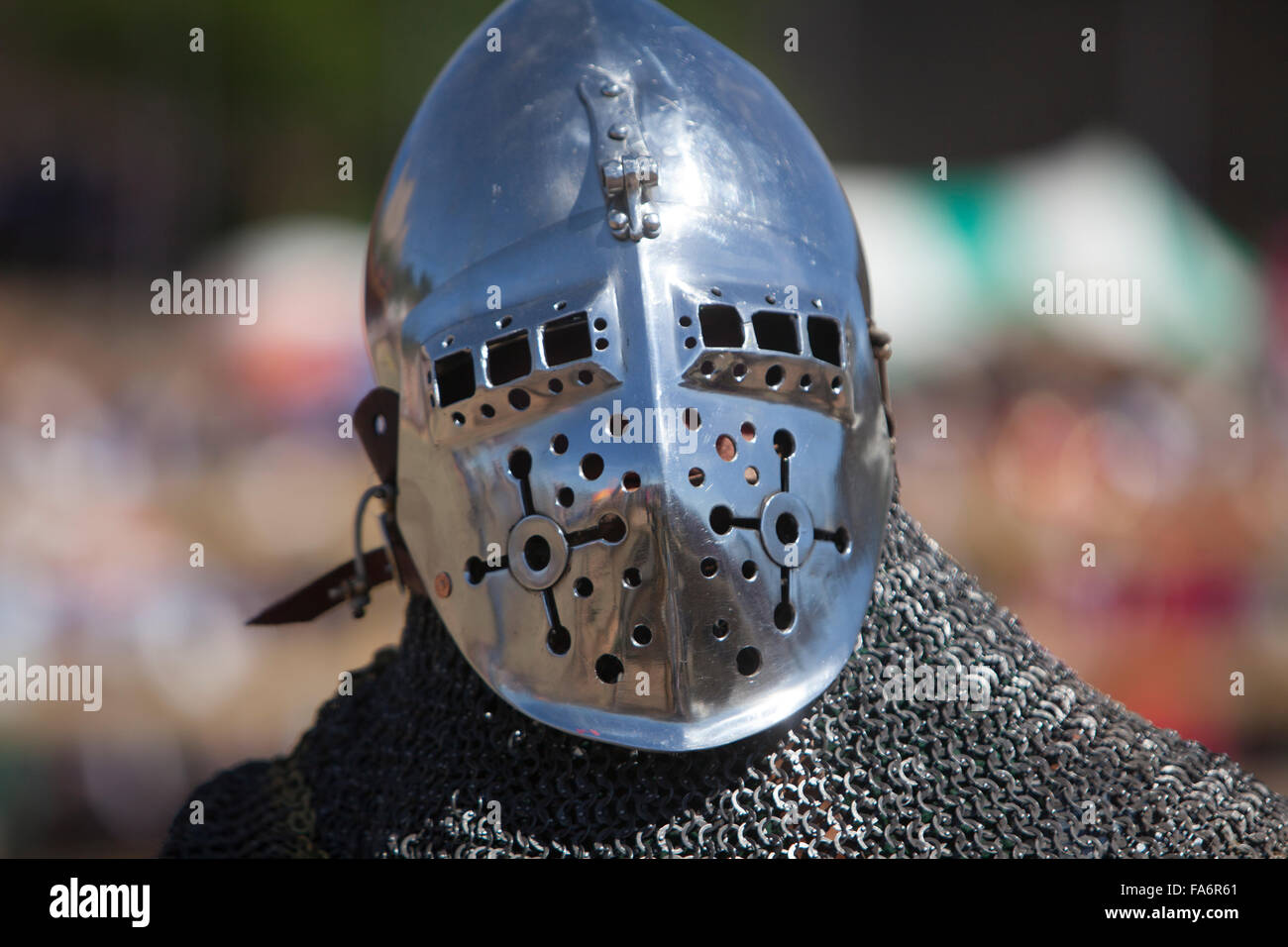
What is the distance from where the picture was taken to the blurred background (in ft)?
28.5

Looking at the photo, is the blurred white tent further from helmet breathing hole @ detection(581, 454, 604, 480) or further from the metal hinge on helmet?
→ helmet breathing hole @ detection(581, 454, 604, 480)

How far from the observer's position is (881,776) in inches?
114

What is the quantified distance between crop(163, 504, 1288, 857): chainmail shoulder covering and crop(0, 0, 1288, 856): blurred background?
518cm

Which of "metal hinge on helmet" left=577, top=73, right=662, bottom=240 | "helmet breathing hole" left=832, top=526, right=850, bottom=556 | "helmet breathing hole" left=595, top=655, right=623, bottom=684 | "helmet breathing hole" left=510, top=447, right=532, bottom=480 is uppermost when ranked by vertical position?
"metal hinge on helmet" left=577, top=73, right=662, bottom=240

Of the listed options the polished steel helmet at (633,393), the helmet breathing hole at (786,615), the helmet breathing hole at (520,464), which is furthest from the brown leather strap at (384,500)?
the helmet breathing hole at (786,615)

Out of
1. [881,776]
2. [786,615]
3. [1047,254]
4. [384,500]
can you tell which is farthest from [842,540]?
[1047,254]

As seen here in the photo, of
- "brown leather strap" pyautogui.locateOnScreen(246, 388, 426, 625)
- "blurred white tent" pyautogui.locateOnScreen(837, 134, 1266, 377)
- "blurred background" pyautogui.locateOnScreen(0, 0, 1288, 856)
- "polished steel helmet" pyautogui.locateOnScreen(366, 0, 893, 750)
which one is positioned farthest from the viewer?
"blurred white tent" pyautogui.locateOnScreen(837, 134, 1266, 377)

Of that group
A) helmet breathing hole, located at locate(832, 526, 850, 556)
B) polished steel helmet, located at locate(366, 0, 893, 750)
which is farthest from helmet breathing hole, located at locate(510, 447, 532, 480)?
Result: helmet breathing hole, located at locate(832, 526, 850, 556)

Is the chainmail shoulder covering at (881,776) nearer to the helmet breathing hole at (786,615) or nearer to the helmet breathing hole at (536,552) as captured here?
the helmet breathing hole at (786,615)

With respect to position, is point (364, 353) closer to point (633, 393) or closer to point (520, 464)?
point (520, 464)

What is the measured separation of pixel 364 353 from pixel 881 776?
10.9m

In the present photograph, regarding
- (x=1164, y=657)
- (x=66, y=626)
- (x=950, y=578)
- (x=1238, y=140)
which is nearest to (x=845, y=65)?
(x=1238, y=140)

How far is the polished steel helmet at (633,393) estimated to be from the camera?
2.73 meters

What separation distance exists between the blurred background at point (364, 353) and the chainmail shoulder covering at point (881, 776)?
17.0ft
